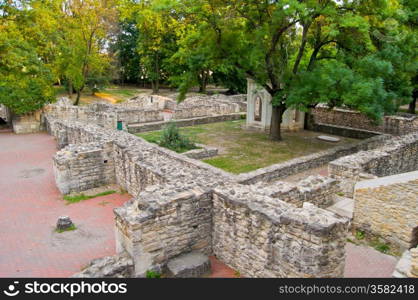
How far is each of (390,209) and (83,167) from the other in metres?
8.67

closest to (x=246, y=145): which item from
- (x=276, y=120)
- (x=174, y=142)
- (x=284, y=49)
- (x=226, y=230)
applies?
(x=276, y=120)

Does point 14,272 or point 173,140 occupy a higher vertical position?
point 173,140

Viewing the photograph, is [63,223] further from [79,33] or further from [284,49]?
[79,33]

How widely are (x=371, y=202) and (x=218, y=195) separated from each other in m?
3.73

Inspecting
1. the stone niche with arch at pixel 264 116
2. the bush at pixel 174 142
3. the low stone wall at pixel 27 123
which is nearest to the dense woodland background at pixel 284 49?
the low stone wall at pixel 27 123

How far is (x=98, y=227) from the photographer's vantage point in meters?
8.70

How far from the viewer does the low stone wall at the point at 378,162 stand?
10.3m

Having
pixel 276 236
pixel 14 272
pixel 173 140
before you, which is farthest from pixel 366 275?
pixel 173 140

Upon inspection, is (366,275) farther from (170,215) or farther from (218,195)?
(170,215)

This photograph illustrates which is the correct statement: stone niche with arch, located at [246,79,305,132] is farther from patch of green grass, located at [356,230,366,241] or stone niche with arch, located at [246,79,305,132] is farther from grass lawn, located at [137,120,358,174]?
patch of green grass, located at [356,230,366,241]

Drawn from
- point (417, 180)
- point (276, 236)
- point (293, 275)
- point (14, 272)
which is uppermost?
point (417, 180)

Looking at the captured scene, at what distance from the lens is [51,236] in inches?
324

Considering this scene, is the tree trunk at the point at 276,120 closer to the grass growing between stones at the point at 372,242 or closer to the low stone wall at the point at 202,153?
the low stone wall at the point at 202,153

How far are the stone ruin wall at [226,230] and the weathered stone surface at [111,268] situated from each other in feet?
0.55
